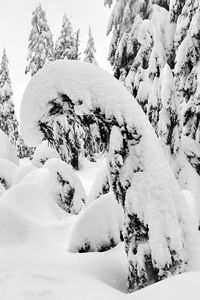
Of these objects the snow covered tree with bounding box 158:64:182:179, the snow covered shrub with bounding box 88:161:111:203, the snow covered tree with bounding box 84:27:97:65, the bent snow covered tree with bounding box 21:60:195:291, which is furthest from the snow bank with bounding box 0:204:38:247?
the snow covered tree with bounding box 84:27:97:65

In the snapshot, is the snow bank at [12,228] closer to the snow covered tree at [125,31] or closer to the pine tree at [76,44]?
the snow covered tree at [125,31]

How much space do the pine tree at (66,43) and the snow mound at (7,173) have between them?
20.3 metres

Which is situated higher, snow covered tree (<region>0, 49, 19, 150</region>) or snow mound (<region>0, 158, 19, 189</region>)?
snow covered tree (<region>0, 49, 19, 150</region>)

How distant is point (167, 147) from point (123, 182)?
4.59 m

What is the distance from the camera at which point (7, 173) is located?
12.4m

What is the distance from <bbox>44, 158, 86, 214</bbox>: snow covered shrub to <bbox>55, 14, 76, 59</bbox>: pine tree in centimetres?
2122

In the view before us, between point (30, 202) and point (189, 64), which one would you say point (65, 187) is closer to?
point (30, 202)

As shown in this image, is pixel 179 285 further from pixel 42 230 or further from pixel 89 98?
pixel 42 230

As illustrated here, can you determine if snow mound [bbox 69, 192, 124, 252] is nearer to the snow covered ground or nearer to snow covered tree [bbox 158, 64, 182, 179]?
the snow covered ground

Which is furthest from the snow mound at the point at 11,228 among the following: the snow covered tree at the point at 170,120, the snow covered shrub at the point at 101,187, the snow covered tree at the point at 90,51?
the snow covered tree at the point at 90,51

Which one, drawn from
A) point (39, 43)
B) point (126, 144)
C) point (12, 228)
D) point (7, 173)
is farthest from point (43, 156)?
point (39, 43)

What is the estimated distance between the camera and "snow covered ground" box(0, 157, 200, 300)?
6.68 ft

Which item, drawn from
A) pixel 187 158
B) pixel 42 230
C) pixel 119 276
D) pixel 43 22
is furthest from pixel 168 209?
pixel 43 22

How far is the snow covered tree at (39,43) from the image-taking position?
112 feet
